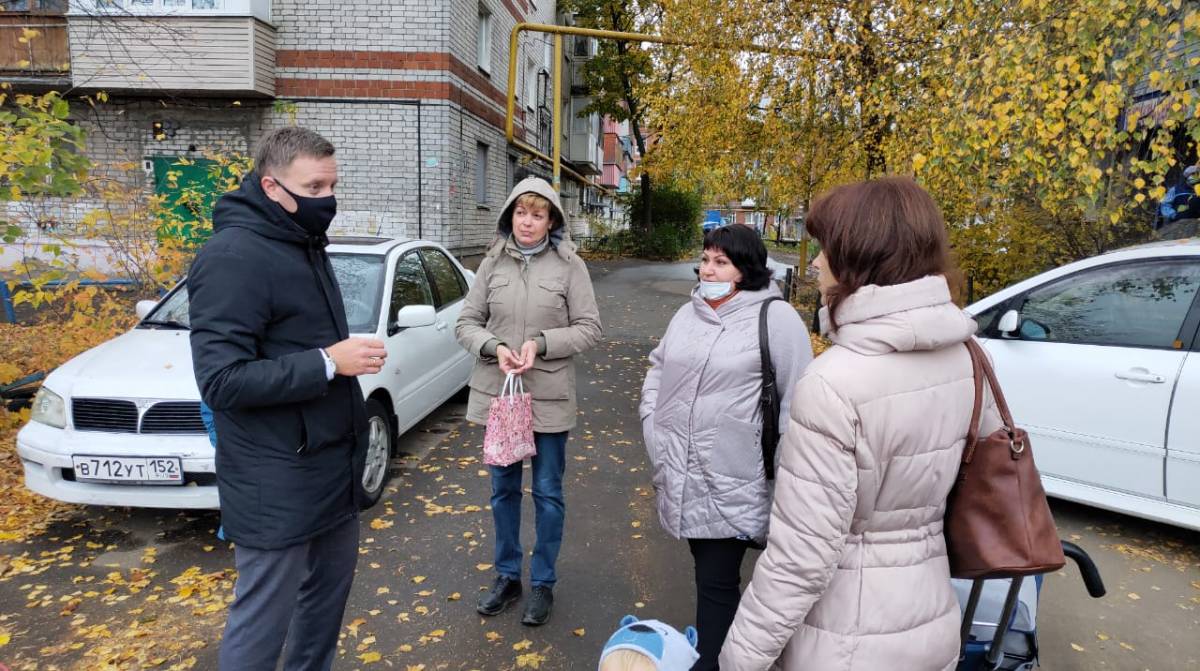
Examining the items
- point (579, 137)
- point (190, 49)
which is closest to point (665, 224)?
point (579, 137)

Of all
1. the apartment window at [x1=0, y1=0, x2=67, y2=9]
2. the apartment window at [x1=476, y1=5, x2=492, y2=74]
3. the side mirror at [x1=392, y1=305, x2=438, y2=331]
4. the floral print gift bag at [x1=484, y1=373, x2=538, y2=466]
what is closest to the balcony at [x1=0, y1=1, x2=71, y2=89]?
the apartment window at [x1=0, y1=0, x2=67, y2=9]

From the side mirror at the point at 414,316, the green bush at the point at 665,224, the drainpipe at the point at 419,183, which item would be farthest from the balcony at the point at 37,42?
the green bush at the point at 665,224

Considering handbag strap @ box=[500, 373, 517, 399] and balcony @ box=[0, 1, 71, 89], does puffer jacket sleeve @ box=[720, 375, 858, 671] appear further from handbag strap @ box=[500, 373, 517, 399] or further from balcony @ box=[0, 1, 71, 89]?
balcony @ box=[0, 1, 71, 89]

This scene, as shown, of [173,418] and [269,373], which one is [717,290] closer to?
[269,373]

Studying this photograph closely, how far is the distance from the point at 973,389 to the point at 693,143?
11.0 m

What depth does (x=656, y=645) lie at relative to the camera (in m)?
1.97

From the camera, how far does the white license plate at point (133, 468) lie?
370 cm

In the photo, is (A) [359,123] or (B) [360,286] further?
(A) [359,123]

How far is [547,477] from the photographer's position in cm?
322

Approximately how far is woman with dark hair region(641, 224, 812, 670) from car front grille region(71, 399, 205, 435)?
2.72 m

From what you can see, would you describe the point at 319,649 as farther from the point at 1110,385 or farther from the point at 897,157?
the point at 897,157

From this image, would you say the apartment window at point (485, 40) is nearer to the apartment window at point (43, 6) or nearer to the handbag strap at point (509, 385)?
the apartment window at point (43, 6)

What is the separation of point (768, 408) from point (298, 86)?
1335 cm

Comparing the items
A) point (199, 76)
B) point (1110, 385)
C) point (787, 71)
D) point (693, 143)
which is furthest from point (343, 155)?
point (1110, 385)
